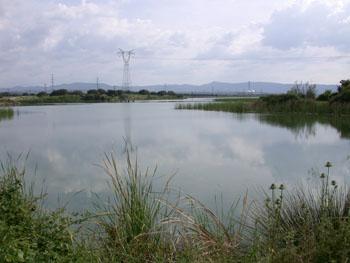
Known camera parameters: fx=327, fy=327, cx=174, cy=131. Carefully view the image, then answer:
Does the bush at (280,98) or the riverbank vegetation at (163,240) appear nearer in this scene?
the riverbank vegetation at (163,240)

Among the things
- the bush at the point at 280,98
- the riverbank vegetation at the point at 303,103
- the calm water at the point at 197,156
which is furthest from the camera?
the bush at the point at 280,98

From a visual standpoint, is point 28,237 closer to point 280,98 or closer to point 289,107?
point 289,107

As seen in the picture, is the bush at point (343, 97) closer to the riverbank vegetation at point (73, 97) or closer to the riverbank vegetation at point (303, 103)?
the riverbank vegetation at point (303, 103)

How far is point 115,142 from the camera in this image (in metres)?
8.26

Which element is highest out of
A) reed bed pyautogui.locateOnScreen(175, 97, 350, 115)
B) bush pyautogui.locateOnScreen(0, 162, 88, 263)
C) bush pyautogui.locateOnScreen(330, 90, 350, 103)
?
bush pyautogui.locateOnScreen(330, 90, 350, 103)

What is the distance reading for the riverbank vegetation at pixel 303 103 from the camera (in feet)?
45.3

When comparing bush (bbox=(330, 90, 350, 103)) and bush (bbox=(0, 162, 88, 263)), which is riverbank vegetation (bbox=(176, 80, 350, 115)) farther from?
bush (bbox=(0, 162, 88, 263))

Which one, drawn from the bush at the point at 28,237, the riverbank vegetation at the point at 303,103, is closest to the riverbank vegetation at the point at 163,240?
the bush at the point at 28,237

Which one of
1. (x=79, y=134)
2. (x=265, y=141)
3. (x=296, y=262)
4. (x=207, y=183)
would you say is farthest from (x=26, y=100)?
(x=296, y=262)

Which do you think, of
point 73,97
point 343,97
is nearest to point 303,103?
point 343,97

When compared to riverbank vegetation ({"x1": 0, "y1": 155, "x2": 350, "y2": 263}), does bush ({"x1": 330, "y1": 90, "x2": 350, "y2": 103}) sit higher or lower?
higher

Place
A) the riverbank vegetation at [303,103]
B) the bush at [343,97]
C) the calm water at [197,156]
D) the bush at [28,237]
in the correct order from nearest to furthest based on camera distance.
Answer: the bush at [28,237], the calm water at [197,156], the bush at [343,97], the riverbank vegetation at [303,103]

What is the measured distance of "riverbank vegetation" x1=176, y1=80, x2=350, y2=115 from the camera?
1380 cm

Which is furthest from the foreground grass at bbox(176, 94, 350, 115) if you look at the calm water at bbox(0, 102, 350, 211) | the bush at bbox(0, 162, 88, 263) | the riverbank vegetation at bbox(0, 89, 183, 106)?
the riverbank vegetation at bbox(0, 89, 183, 106)
